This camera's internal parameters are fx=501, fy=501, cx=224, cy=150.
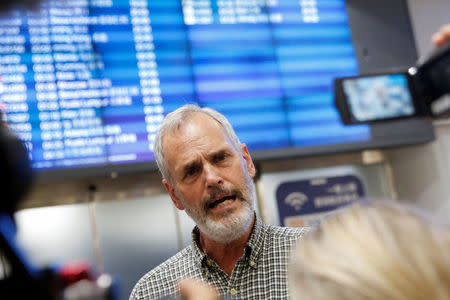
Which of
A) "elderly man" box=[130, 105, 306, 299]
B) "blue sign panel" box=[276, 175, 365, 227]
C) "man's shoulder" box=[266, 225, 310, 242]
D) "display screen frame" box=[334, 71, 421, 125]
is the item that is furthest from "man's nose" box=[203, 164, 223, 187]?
"blue sign panel" box=[276, 175, 365, 227]

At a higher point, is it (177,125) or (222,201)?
(177,125)

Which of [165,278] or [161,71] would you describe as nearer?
[165,278]

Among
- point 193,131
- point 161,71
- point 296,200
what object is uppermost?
point 161,71

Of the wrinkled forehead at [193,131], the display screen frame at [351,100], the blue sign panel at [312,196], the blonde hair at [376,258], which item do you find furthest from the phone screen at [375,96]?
the blue sign panel at [312,196]

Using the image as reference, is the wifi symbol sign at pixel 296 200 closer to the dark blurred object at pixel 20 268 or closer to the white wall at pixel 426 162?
the white wall at pixel 426 162

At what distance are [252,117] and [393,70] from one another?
147cm

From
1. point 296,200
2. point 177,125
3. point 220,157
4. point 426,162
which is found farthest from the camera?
point 426,162

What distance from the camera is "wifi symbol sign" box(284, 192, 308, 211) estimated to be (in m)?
2.85

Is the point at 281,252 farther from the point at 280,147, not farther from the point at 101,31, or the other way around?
the point at 101,31

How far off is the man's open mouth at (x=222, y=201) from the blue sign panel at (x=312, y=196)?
1.20 m

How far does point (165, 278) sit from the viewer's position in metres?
1.72

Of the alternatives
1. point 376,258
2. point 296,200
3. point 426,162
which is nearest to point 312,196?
point 296,200

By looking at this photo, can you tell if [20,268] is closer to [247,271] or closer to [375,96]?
[375,96]

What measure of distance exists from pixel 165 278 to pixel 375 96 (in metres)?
0.95
